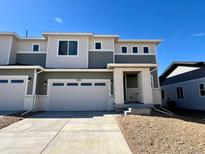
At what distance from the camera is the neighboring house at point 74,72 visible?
10.7 m

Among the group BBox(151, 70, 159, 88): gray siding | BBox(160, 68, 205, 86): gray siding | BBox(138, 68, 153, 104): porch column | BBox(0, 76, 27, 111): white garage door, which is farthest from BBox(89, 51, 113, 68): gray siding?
BBox(160, 68, 205, 86): gray siding

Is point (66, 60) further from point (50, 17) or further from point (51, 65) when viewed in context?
point (50, 17)

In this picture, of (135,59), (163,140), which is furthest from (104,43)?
(163,140)

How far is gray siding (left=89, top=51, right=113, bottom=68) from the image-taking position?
519 inches

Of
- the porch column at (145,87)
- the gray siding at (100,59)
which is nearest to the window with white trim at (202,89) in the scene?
the porch column at (145,87)

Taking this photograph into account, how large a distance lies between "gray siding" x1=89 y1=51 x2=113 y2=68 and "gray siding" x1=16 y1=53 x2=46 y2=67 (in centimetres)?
449

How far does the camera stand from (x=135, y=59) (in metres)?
13.6

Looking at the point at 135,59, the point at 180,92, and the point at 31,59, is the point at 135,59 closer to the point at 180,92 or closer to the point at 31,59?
the point at 180,92

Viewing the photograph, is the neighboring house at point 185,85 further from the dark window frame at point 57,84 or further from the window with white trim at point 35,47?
the window with white trim at point 35,47

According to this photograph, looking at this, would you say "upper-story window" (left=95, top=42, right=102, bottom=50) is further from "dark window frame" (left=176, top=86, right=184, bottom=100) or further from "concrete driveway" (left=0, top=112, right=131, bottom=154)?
"dark window frame" (left=176, top=86, right=184, bottom=100)

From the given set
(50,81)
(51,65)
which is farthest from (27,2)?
(50,81)

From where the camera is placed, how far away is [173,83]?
17.0m

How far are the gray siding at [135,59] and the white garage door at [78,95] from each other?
3174 mm

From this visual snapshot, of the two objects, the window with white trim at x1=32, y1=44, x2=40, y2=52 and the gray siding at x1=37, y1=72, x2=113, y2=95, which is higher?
the window with white trim at x1=32, y1=44, x2=40, y2=52
